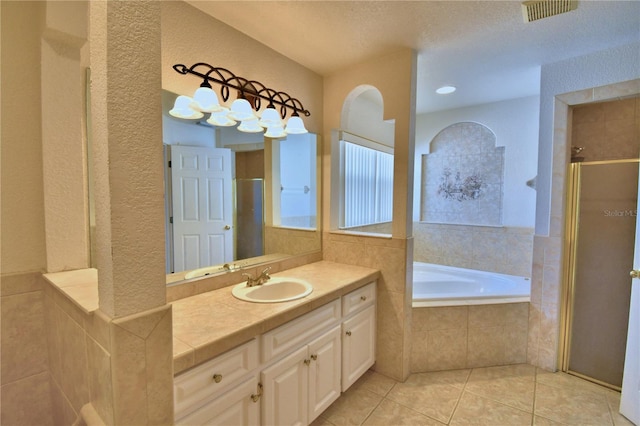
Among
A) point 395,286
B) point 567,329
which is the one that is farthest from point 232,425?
point 567,329

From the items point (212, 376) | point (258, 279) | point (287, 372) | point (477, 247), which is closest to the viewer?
point (212, 376)

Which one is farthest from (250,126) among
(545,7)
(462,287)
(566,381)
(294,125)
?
(566,381)

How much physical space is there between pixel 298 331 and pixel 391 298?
37.3 inches

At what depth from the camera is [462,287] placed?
3.13 meters

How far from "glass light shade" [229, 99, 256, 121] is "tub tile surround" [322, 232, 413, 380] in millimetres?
1252

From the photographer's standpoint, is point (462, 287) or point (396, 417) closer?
point (396, 417)

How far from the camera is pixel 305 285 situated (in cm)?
183

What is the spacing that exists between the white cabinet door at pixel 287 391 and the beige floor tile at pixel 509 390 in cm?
134

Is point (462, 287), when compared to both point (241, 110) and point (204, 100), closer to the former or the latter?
point (241, 110)

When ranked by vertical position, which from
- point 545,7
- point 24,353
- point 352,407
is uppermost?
point 545,7

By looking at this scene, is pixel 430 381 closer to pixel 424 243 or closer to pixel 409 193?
pixel 409 193

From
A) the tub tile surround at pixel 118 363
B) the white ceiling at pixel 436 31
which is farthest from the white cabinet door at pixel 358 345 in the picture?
the white ceiling at pixel 436 31

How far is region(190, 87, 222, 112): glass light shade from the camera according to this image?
4.94ft

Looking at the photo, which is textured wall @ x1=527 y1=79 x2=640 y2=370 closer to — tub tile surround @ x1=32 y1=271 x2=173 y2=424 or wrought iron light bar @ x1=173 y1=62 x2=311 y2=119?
wrought iron light bar @ x1=173 y1=62 x2=311 y2=119
